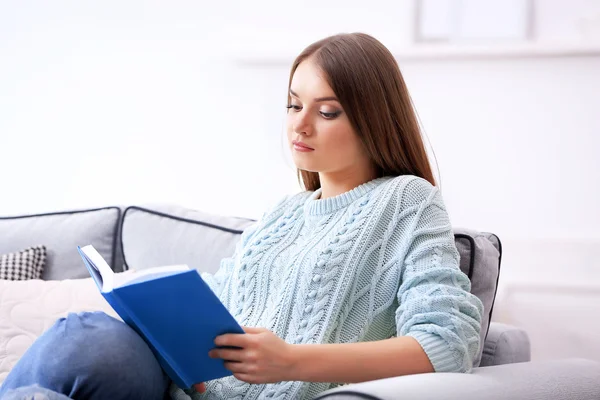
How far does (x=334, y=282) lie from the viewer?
1265 mm

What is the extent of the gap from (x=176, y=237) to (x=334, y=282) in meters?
0.75

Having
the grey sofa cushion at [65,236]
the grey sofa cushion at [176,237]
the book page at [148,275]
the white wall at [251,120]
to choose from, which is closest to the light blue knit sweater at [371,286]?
the book page at [148,275]

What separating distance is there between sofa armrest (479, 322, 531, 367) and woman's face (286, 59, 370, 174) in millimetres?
474

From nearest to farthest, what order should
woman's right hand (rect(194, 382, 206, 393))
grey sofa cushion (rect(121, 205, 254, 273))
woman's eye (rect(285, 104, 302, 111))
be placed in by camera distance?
Result: woman's right hand (rect(194, 382, 206, 393)) → woman's eye (rect(285, 104, 302, 111)) → grey sofa cushion (rect(121, 205, 254, 273))

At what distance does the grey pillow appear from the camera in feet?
6.21

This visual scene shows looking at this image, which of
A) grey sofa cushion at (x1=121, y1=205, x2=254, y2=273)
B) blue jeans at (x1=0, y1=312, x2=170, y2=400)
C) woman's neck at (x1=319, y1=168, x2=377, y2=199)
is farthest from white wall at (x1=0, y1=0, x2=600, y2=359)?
blue jeans at (x1=0, y1=312, x2=170, y2=400)

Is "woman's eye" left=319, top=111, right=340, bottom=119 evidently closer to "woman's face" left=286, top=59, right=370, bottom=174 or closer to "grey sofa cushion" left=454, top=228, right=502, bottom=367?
"woman's face" left=286, top=59, right=370, bottom=174

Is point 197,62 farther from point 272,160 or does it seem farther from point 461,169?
point 461,169

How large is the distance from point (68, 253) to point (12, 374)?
2.75 feet

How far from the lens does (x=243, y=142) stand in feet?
9.07

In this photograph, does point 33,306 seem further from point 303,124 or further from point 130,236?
point 303,124

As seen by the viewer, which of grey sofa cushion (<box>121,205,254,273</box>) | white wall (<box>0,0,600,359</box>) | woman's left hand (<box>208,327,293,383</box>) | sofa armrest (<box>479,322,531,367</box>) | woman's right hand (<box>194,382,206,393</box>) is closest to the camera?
woman's left hand (<box>208,327,293,383</box>)

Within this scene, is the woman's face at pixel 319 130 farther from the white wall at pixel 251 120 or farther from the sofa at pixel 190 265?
the white wall at pixel 251 120

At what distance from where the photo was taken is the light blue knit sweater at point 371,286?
3.85 feet
